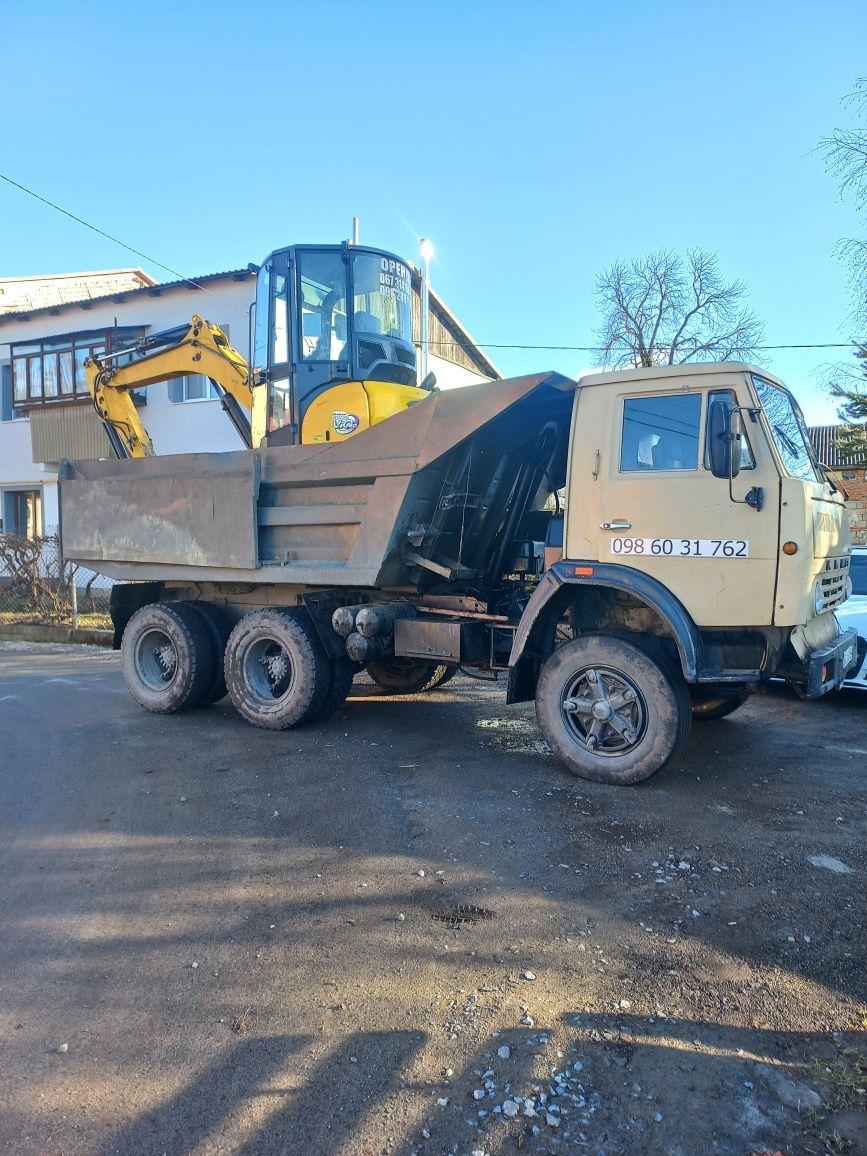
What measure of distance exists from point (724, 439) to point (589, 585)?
136 cm

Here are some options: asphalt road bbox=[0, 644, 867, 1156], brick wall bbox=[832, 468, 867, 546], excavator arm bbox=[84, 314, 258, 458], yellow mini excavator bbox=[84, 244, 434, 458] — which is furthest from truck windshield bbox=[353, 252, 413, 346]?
brick wall bbox=[832, 468, 867, 546]

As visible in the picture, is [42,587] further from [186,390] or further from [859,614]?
[859,614]

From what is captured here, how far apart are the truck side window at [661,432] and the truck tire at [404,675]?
3.74m

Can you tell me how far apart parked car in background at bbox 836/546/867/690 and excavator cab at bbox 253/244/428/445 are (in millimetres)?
4611

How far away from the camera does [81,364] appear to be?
20.3 meters

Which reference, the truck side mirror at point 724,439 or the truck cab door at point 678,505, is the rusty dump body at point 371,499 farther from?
the truck side mirror at point 724,439

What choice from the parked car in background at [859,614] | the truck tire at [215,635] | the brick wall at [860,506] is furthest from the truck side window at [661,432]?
the brick wall at [860,506]

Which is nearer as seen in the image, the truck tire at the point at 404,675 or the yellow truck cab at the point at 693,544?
the yellow truck cab at the point at 693,544

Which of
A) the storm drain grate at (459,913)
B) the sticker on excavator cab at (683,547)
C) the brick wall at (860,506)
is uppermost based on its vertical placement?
the brick wall at (860,506)

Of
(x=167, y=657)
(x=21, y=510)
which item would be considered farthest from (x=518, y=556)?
(x=21, y=510)

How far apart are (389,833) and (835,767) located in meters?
3.50

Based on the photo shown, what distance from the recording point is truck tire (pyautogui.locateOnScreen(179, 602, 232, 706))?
7777 mm

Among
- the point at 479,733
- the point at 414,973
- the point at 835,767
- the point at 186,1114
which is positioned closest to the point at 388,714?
the point at 479,733

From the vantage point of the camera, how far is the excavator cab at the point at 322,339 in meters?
7.24
